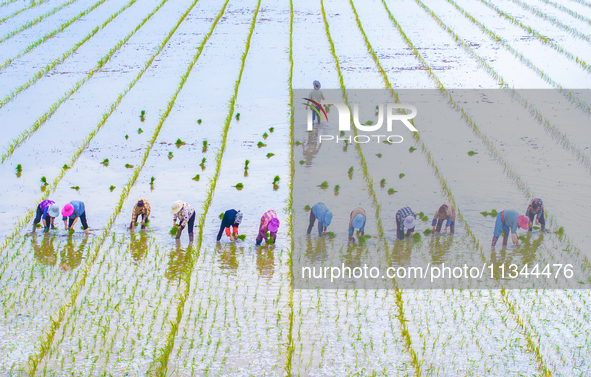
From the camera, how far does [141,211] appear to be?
28.0ft

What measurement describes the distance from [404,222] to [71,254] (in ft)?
14.1

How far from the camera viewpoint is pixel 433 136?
1275 cm

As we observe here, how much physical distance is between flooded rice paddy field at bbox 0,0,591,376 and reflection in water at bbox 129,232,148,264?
3 cm

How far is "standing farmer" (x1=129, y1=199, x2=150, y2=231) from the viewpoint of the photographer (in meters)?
8.51

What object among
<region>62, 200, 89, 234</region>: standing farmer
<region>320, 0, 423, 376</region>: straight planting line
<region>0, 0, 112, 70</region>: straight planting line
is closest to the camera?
<region>320, 0, 423, 376</region>: straight planting line

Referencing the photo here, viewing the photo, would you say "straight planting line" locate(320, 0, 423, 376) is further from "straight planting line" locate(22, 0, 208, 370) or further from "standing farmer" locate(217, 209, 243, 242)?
"straight planting line" locate(22, 0, 208, 370)

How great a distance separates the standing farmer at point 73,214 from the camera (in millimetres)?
8117

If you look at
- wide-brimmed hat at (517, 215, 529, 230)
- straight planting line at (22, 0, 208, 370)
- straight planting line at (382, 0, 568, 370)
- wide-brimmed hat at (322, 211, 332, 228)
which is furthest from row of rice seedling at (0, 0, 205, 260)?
wide-brimmed hat at (517, 215, 529, 230)

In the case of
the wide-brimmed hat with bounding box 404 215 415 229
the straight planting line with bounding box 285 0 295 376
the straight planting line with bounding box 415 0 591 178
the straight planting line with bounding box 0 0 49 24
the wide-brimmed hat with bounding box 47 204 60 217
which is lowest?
the straight planting line with bounding box 415 0 591 178

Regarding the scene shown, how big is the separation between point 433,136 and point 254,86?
504 cm

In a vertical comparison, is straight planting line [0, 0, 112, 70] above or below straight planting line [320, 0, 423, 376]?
above

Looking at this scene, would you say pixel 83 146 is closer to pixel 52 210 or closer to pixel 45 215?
pixel 45 215

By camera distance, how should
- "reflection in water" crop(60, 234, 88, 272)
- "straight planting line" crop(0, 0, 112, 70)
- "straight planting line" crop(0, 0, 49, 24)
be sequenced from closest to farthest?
1. "reflection in water" crop(60, 234, 88, 272)
2. "straight planting line" crop(0, 0, 112, 70)
3. "straight planting line" crop(0, 0, 49, 24)

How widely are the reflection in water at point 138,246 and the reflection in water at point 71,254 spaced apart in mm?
619
